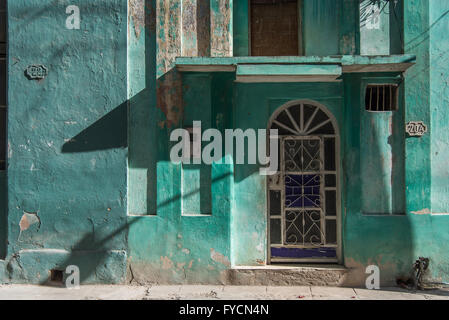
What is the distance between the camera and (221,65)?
6891 mm

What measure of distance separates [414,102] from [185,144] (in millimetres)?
3651

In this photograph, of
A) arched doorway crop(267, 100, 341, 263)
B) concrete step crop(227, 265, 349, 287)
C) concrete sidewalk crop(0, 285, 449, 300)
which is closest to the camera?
concrete sidewalk crop(0, 285, 449, 300)

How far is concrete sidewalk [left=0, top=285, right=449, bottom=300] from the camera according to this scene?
6.59 metres

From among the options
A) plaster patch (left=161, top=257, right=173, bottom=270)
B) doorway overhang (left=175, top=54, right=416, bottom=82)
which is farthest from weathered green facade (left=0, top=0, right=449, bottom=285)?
doorway overhang (left=175, top=54, right=416, bottom=82)

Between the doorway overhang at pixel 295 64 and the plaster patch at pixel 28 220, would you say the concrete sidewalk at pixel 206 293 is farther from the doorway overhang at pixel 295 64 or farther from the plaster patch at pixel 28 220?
the doorway overhang at pixel 295 64

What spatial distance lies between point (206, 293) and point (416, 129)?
4.09 meters

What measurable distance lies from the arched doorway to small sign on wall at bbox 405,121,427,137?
1.08 metres

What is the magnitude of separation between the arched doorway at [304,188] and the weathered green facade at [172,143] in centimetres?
14

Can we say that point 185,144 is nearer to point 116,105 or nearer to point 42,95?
point 116,105

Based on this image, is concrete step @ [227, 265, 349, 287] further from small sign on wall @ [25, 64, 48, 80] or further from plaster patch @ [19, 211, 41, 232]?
small sign on wall @ [25, 64, 48, 80]

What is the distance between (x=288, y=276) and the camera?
7.12 meters

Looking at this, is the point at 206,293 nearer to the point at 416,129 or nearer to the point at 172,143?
the point at 172,143

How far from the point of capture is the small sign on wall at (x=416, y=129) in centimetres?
716

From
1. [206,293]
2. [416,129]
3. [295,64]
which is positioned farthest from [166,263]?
[416,129]
